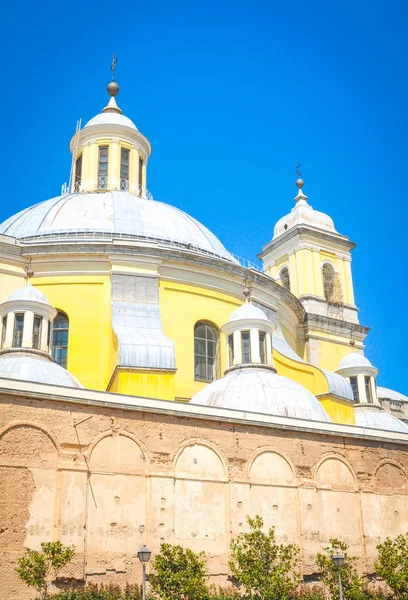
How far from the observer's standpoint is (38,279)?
24156 mm

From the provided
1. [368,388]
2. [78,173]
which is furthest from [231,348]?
[78,173]

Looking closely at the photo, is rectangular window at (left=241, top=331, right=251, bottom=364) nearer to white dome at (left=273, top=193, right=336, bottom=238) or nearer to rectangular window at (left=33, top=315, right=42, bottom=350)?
rectangular window at (left=33, top=315, right=42, bottom=350)

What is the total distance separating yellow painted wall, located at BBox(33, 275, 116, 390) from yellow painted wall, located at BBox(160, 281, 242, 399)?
1934 mm

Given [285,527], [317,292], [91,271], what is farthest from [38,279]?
[317,292]

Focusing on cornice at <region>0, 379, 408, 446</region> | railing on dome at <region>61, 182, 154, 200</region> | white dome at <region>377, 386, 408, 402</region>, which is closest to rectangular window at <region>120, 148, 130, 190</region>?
railing on dome at <region>61, 182, 154, 200</region>

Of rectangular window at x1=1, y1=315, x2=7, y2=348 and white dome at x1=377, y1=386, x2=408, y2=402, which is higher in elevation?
white dome at x1=377, y1=386, x2=408, y2=402

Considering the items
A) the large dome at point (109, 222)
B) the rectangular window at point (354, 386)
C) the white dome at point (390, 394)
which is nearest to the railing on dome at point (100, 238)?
the large dome at point (109, 222)

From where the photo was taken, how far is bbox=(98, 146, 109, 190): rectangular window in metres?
32.0

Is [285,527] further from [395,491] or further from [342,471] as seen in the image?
[395,491]

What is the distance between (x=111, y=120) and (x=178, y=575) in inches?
890

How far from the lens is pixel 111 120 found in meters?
33.3

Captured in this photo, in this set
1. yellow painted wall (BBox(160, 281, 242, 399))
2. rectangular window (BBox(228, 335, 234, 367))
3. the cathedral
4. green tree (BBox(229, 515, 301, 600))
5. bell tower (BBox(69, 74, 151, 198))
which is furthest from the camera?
bell tower (BBox(69, 74, 151, 198))

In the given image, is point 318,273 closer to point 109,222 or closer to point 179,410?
point 109,222

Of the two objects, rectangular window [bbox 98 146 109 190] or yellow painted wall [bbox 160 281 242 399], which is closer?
yellow painted wall [bbox 160 281 242 399]
